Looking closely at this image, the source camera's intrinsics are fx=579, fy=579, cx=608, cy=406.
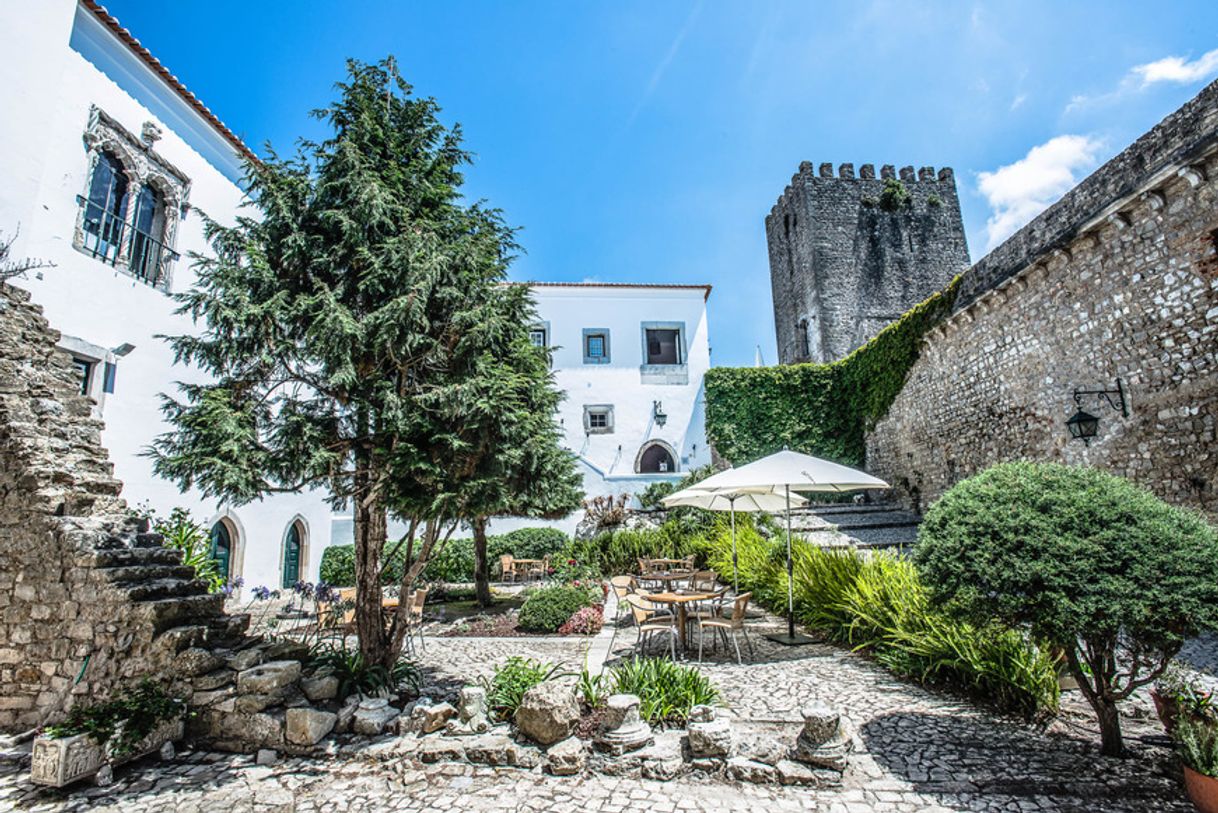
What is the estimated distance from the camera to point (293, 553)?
14.4 meters

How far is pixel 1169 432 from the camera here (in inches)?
298

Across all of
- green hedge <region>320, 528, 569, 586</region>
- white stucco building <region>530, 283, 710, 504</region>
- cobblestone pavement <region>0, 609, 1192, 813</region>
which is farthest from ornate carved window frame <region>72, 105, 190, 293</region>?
white stucco building <region>530, 283, 710, 504</region>

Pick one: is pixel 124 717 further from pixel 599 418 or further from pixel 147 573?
pixel 599 418

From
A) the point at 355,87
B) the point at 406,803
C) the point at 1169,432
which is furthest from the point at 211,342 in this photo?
the point at 1169,432

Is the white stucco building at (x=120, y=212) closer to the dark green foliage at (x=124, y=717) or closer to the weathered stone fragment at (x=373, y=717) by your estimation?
the dark green foliage at (x=124, y=717)

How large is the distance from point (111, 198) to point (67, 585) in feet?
24.4

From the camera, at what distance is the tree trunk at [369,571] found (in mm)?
5734

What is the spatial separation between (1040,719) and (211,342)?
7.66 m

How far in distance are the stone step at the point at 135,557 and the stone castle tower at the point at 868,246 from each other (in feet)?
72.6

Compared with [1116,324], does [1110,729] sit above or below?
below

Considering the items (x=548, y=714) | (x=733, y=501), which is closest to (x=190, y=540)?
(x=548, y=714)

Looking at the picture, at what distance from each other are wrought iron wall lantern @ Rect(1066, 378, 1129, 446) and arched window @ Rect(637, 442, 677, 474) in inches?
480

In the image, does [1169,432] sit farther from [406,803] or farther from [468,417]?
[406,803]

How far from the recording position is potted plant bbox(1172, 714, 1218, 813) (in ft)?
10.3
